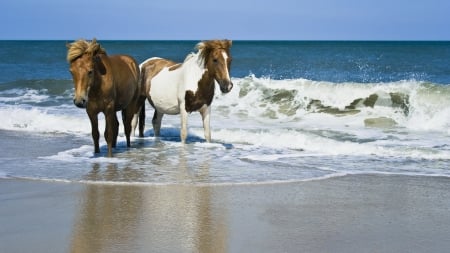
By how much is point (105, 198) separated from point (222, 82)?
335 centimetres

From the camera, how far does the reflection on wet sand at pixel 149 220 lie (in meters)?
4.55

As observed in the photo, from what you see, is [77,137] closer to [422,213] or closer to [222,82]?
[222,82]

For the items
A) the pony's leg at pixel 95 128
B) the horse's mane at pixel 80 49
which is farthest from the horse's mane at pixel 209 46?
the pony's leg at pixel 95 128

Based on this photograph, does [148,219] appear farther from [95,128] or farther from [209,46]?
[209,46]

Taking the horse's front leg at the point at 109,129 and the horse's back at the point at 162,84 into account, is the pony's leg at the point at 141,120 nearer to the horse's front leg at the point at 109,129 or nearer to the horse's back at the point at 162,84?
the horse's back at the point at 162,84

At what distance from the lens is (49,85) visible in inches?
869

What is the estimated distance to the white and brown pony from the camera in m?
9.21

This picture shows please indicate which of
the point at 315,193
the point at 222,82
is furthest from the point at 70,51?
the point at 315,193

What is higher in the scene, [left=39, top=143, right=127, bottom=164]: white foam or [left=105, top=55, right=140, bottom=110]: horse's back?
[left=105, top=55, right=140, bottom=110]: horse's back

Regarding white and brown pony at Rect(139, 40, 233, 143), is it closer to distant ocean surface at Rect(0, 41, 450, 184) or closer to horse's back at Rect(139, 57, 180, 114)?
horse's back at Rect(139, 57, 180, 114)

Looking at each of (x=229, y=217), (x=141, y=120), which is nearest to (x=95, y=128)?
(x=141, y=120)

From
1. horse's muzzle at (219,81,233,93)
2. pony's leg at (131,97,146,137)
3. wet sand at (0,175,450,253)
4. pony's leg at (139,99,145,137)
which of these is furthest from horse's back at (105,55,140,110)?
wet sand at (0,175,450,253)

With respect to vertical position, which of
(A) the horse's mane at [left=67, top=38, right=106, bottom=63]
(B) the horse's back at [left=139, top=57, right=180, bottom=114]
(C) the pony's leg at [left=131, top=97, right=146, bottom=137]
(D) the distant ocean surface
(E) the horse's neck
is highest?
(A) the horse's mane at [left=67, top=38, right=106, bottom=63]

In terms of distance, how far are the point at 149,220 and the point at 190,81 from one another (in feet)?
15.4
